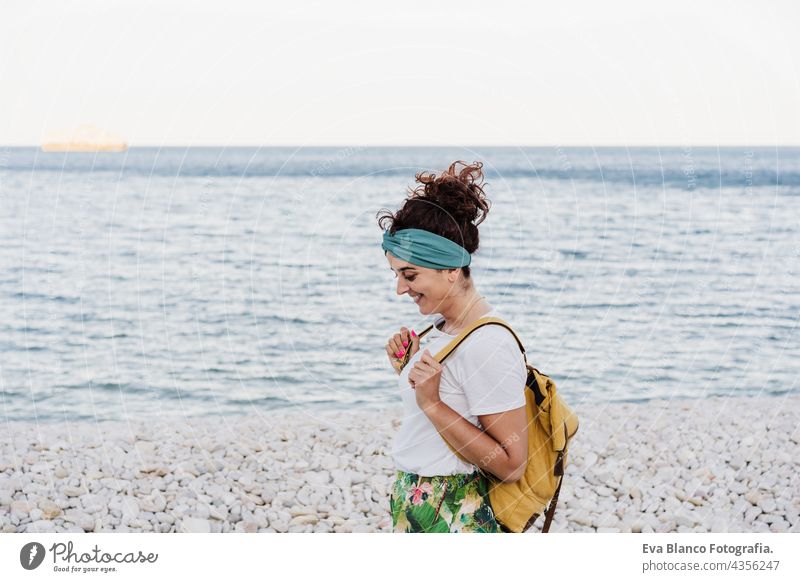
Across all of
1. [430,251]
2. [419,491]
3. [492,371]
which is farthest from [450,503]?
[430,251]

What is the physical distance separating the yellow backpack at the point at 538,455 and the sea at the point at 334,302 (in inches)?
31.1

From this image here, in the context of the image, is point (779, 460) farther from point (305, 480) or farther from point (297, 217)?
point (297, 217)

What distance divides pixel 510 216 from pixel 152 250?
11.6 metres

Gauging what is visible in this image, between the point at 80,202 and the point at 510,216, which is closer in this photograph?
the point at 510,216

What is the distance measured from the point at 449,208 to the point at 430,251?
16 cm

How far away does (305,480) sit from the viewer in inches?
256

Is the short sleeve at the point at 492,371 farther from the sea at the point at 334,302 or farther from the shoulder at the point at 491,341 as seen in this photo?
the sea at the point at 334,302

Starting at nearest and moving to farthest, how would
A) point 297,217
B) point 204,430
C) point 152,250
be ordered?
point 204,430
point 152,250
point 297,217

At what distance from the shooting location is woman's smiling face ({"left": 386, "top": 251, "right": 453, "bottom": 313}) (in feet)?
8.71

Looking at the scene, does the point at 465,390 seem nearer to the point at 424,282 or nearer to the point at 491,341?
the point at 491,341

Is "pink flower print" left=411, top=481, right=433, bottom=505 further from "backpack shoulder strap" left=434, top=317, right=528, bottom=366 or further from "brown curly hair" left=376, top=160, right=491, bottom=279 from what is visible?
"brown curly hair" left=376, top=160, right=491, bottom=279

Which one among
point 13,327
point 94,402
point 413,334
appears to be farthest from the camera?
point 13,327
